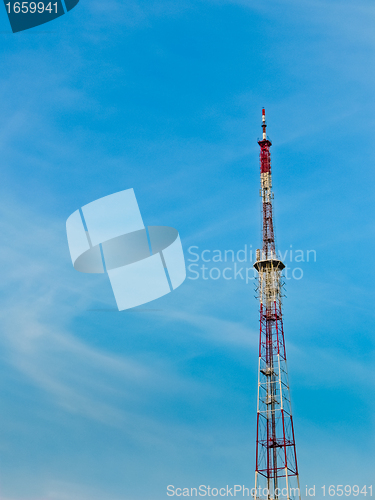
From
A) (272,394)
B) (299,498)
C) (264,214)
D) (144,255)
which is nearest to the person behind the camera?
(144,255)

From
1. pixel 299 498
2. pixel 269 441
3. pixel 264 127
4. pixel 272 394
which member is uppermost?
pixel 264 127

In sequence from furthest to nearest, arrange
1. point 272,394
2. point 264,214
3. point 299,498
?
point 264,214 < point 272,394 < point 299,498

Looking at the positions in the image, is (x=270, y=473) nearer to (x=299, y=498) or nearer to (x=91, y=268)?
(x=299, y=498)

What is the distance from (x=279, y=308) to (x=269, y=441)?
52.3 feet

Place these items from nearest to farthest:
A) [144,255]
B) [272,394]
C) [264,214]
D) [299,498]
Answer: [144,255], [299,498], [272,394], [264,214]

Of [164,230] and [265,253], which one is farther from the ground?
[265,253]

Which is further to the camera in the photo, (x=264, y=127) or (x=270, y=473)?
(x=264, y=127)

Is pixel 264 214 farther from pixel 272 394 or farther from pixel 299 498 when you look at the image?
pixel 299 498

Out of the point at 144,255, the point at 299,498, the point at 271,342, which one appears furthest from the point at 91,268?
the point at 299,498

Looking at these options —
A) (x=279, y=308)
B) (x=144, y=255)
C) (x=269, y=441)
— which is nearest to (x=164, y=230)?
(x=144, y=255)

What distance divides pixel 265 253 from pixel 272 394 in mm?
17737

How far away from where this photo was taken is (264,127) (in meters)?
89.7

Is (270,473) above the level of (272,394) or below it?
below

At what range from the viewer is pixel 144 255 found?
192 feet
